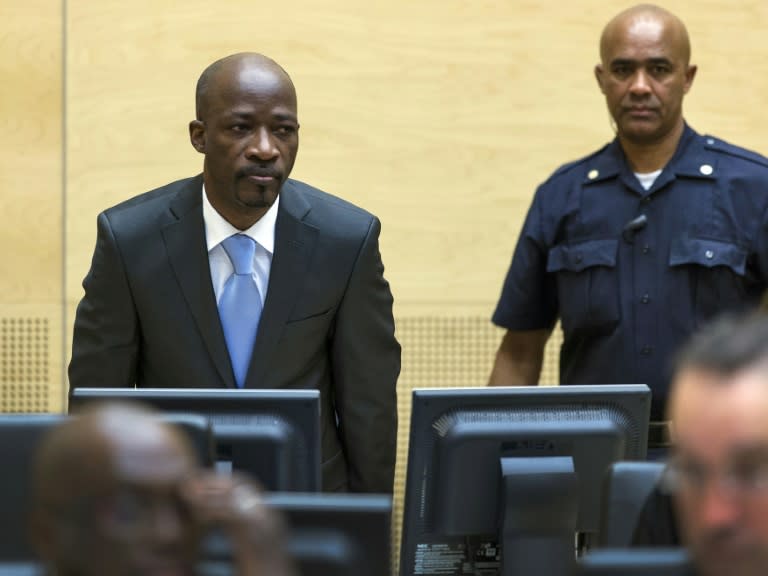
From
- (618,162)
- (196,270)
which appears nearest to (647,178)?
(618,162)

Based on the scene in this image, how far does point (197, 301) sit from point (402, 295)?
233 cm

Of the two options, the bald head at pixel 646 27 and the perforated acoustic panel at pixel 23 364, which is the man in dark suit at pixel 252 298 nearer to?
the bald head at pixel 646 27

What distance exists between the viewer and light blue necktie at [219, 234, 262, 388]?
158 inches

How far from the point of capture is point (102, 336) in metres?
3.98

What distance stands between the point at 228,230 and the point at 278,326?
30 centimetres

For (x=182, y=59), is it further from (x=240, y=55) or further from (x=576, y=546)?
(x=576, y=546)

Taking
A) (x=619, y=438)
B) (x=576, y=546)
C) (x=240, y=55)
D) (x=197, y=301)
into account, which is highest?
(x=240, y=55)

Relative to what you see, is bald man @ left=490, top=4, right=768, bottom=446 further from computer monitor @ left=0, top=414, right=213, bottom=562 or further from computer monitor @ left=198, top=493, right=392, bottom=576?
computer monitor @ left=198, top=493, right=392, bottom=576

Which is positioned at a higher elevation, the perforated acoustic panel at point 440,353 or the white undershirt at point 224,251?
the white undershirt at point 224,251

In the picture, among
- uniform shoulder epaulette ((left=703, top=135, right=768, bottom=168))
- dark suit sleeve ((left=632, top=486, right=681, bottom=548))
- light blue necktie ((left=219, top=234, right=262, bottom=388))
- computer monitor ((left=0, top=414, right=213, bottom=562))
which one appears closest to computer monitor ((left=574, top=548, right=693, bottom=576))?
dark suit sleeve ((left=632, top=486, right=681, bottom=548))

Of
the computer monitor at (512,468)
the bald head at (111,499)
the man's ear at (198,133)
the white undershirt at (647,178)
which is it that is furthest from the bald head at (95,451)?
the white undershirt at (647,178)

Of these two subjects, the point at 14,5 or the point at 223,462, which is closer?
the point at 223,462

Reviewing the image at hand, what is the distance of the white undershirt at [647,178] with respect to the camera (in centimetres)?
475

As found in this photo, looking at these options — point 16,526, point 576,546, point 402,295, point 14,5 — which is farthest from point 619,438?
point 14,5
